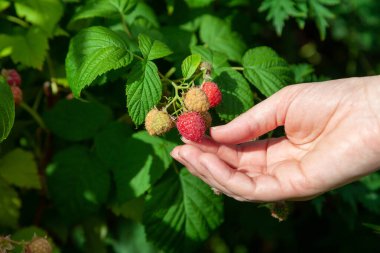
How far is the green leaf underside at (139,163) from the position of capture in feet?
6.17

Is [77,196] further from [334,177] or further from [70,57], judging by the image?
[334,177]

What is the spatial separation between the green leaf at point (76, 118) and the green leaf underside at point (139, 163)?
0.75 feet

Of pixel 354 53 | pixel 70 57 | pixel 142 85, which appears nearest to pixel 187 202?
pixel 142 85

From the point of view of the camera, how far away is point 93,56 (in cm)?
158

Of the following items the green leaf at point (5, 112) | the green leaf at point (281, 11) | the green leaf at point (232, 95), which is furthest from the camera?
the green leaf at point (281, 11)

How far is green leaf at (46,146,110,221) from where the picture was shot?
2029mm

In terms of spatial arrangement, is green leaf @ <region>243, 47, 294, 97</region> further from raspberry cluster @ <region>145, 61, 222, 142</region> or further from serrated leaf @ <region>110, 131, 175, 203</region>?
serrated leaf @ <region>110, 131, 175, 203</region>

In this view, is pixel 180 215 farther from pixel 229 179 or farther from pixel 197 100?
pixel 197 100

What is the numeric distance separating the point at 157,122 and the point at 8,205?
3.07ft

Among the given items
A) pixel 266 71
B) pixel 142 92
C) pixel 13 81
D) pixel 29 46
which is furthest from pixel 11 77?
pixel 266 71

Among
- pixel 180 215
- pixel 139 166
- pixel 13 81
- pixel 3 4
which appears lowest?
pixel 180 215

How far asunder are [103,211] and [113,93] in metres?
0.66

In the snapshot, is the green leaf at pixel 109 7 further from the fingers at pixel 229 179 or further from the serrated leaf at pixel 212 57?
the fingers at pixel 229 179

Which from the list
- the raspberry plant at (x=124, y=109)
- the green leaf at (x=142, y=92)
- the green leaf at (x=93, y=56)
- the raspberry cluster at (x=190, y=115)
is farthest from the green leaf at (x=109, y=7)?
the raspberry cluster at (x=190, y=115)
